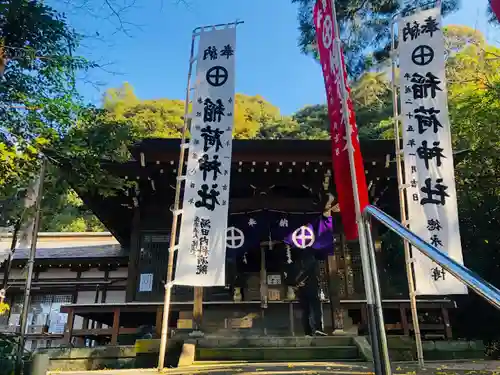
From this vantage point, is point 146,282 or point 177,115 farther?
point 177,115

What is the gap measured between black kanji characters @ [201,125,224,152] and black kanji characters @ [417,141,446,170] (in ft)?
11.8

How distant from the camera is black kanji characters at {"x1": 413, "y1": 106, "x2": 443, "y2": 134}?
7277 mm

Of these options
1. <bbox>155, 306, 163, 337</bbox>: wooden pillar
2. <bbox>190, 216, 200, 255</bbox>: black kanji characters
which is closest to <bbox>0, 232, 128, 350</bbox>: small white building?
<bbox>155, 306, 163, 337</bbox>: wooden pillar

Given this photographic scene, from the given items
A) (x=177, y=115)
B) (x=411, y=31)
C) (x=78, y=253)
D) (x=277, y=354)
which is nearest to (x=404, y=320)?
(x=277, y=354)

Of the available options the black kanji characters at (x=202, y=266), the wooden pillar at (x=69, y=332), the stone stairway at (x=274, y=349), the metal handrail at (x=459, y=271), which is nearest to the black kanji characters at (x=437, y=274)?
the stone stairway at (x=274, y=349)

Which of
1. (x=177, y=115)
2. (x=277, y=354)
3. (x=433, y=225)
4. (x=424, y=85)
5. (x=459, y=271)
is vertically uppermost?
(x=177, y=115)

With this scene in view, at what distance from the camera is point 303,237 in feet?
32.1

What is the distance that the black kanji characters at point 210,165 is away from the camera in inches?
307

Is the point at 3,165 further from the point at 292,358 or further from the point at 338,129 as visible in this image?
the point at 292,358

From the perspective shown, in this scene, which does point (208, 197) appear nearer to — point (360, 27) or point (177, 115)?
point (360, 27)

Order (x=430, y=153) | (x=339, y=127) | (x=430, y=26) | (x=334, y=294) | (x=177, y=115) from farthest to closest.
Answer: (x=177, y=115) → (x=334, y=294) → (x=430, y=26) → (x=430, y=153) → (x=339, y=127)

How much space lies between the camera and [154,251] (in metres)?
10.8

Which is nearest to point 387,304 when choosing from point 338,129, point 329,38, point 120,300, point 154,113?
point 338,129

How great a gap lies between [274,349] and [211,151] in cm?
383
